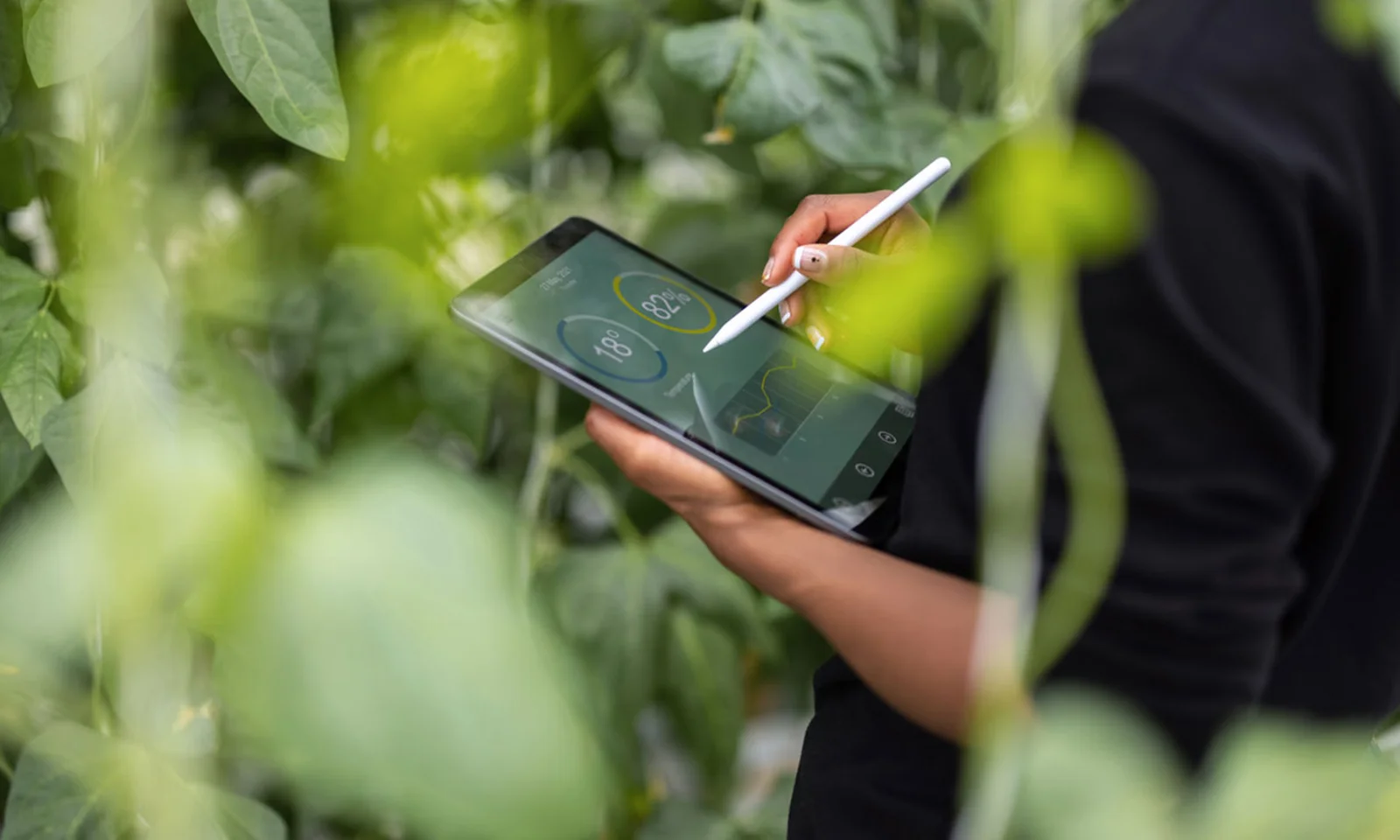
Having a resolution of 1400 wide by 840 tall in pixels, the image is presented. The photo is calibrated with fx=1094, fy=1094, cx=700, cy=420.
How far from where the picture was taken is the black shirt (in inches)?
10.5

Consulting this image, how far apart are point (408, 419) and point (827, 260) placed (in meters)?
0.24

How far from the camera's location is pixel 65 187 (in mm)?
448

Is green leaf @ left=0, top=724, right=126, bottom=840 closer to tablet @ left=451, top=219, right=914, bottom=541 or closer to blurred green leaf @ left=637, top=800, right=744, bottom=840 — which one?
tablet @ left=451, top=219, right=914, bottom=541

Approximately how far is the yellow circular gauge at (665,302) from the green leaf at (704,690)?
6.6 inches

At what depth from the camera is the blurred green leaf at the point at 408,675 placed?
0.33 ft

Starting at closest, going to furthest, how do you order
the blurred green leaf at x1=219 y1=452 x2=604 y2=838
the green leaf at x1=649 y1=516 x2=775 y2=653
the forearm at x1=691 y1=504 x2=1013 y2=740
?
the blurred green leaf at x1=219 y1=452 x2=604 y2=838, the forearm at x1=691 y1=504 x2=1013 y2=740, the green leaf at x1=649 y1=516 x2=775 y2=653

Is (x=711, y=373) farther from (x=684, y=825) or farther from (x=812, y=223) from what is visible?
(x=684, y=825)

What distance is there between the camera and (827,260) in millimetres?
414

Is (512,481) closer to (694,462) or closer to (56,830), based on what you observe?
(694,462)

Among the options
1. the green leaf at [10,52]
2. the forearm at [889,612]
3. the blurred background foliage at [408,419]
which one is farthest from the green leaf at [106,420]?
the forearm at [889,612]

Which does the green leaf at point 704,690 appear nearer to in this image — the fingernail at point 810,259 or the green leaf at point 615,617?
the green leaf at point 615,617

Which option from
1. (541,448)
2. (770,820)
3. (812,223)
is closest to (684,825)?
(770,820)

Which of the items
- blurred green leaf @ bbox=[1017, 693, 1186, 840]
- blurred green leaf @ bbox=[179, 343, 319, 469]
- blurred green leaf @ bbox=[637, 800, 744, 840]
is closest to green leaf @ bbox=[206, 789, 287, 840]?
blurred green leaf @ bbox=[179, 343, 319, 469]

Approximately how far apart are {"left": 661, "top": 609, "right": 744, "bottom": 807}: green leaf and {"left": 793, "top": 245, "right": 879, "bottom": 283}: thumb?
0.24 m
